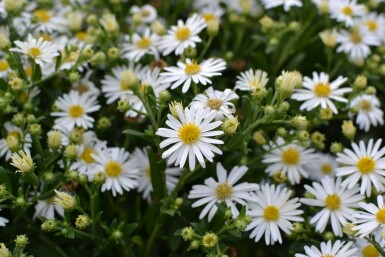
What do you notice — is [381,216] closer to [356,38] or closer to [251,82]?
[251,82]

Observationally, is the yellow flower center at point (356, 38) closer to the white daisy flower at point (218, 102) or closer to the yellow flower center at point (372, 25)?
the yellow flower center at point (372, 25)

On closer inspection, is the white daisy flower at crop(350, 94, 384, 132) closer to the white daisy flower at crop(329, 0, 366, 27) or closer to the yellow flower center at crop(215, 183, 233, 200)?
the white daisy flower at crop(329, 0, 366, 27)

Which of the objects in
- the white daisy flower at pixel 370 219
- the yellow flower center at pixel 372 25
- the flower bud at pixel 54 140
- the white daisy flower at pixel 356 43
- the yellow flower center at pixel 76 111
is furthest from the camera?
the yellow flower center at pixel 372 25

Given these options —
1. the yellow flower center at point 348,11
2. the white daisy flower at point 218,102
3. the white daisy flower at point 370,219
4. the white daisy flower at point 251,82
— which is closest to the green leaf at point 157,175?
the white daisy flower at point 218,102

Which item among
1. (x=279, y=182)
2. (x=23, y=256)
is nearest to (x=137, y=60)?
(x=279, y=182)

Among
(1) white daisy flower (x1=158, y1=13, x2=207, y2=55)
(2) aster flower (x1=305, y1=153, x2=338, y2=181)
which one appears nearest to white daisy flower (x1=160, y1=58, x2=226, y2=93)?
(1) white daisy flower (x1=158, y1=13, x2=207, y2=55)

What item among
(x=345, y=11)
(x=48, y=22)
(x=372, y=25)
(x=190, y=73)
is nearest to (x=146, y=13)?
(x=48, y=22)

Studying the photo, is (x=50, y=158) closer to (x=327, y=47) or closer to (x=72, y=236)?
(x=72, y=236)
